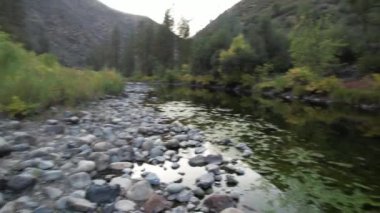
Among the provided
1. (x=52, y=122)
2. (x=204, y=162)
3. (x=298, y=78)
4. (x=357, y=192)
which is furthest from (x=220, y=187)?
(x=298, y=78)

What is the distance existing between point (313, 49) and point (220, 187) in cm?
3067

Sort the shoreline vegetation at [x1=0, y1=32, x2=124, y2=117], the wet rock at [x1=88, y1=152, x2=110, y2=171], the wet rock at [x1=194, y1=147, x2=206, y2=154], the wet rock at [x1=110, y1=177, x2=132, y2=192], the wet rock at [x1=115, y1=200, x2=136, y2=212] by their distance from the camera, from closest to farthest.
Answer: the wet rock at [x1=115, y1=200, x2=136, y2=212] < the wet rock at [x1=110, y1=177, x2=132, y2=192] < the wet rock at [x1=88, y1=152, x2=110, y2=171] < the wet rock at [x1=194, y1=147, x2=206, y2=154] < the shoreline vegetation at [x1=0, y1=32, x2=124, y2=117]

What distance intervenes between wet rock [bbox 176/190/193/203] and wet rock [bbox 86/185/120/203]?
96 centimetres

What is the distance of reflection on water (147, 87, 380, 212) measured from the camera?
5719 millimetres

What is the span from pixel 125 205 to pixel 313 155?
5.64 meters

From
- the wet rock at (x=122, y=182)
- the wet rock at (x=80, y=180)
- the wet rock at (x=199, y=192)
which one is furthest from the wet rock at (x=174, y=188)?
the wet rock at (x=80, y=180)

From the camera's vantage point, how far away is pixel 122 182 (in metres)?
5.55

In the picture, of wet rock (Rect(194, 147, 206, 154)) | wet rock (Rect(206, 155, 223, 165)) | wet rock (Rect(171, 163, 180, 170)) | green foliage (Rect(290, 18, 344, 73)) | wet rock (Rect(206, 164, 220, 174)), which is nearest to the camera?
wet rock (Rect(206, 164, 220, 174))

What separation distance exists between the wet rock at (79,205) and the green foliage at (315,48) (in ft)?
101

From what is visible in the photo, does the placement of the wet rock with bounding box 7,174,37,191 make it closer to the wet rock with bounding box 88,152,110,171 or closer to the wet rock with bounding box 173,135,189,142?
the wet rock with bounding box 88,152,110,171

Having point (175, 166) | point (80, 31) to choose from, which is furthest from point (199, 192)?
point (80, 31)

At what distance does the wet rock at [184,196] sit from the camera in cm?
527

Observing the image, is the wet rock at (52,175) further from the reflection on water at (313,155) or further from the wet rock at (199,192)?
the reflection on water at (313,155)

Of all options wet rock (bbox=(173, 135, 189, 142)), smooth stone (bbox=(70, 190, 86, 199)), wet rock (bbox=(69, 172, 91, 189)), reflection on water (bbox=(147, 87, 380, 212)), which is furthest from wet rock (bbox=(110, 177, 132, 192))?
wet rock (bbox=(173, 135, 189, 142))
